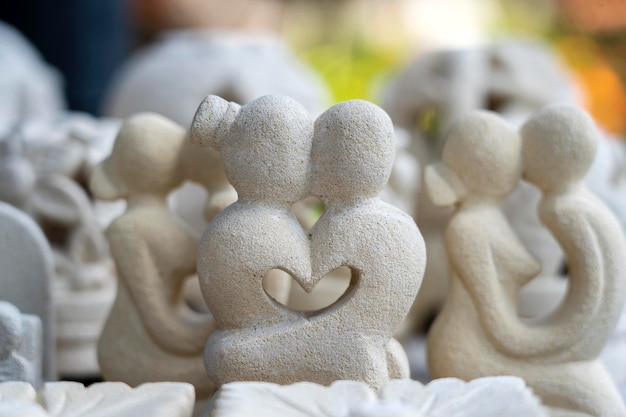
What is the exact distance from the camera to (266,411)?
31.3 inches

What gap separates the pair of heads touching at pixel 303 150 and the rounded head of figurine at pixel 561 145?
0.63 feet

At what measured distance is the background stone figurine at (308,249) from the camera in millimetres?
879

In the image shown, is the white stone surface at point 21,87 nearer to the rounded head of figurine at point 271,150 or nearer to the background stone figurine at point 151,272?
the background stone figurine at point 151,272

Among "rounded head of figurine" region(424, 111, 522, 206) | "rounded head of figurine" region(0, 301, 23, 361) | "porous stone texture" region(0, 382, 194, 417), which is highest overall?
"rounded head of figurine" region(424, 111, 522, 206)

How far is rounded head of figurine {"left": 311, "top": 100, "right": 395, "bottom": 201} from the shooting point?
2.90 ft

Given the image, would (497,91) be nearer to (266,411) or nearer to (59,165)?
(59,165)

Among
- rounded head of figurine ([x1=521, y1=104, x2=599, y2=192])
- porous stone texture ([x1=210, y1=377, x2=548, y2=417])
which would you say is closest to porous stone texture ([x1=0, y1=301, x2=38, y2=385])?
porous stone texture ([x1=210, y1=377, x2=548, y2=417])

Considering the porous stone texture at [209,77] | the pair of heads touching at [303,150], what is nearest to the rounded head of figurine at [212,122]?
the pair of heads touching at [303,150]

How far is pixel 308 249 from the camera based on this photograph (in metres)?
0.89

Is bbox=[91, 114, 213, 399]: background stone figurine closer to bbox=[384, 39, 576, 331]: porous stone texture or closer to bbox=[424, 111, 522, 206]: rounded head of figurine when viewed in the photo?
bbox=[424, 111, 522, 206]: rounded head of figurine

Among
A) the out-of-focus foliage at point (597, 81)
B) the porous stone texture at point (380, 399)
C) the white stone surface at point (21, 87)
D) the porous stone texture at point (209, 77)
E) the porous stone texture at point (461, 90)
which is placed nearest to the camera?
the porous stone texture at point (380, 399)

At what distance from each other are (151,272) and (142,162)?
12 cm

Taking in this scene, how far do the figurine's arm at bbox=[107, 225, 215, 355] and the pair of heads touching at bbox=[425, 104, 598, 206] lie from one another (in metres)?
0.31

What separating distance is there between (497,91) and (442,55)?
120 mm
